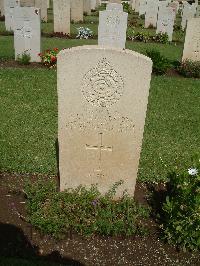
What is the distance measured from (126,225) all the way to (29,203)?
1.25m

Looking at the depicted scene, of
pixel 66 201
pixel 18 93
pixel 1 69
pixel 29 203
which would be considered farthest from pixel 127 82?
pixel 1 69

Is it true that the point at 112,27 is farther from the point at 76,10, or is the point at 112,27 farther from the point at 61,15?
the point at 76,10

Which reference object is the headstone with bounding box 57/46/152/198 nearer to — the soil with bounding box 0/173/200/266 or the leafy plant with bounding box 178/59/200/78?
the soil with bounding box 0/173/200/266

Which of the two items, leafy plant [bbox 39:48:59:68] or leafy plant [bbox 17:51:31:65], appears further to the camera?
leafy plant [bbox 17:51:31:65]

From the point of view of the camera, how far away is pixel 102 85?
392cm

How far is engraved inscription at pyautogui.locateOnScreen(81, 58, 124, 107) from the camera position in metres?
3.84

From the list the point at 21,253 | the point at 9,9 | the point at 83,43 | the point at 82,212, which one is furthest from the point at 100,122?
the point at 9,9

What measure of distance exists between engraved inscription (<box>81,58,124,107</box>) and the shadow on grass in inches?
69.6

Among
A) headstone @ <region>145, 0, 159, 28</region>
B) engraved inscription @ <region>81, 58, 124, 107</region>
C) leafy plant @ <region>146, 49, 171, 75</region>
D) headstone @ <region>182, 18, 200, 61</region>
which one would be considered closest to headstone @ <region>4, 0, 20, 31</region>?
headstone @ <region>145, 0, 159, 28</region>

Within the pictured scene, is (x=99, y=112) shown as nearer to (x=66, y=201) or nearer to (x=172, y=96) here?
(x=66, y=201)

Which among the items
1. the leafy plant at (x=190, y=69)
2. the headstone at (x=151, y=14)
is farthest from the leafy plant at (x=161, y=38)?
the leafy plant at (x=190, y=69)

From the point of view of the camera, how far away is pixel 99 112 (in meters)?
4.11

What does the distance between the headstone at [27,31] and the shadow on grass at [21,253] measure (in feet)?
27.1

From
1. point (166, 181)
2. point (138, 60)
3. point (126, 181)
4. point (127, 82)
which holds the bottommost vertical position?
point (166, 181)
